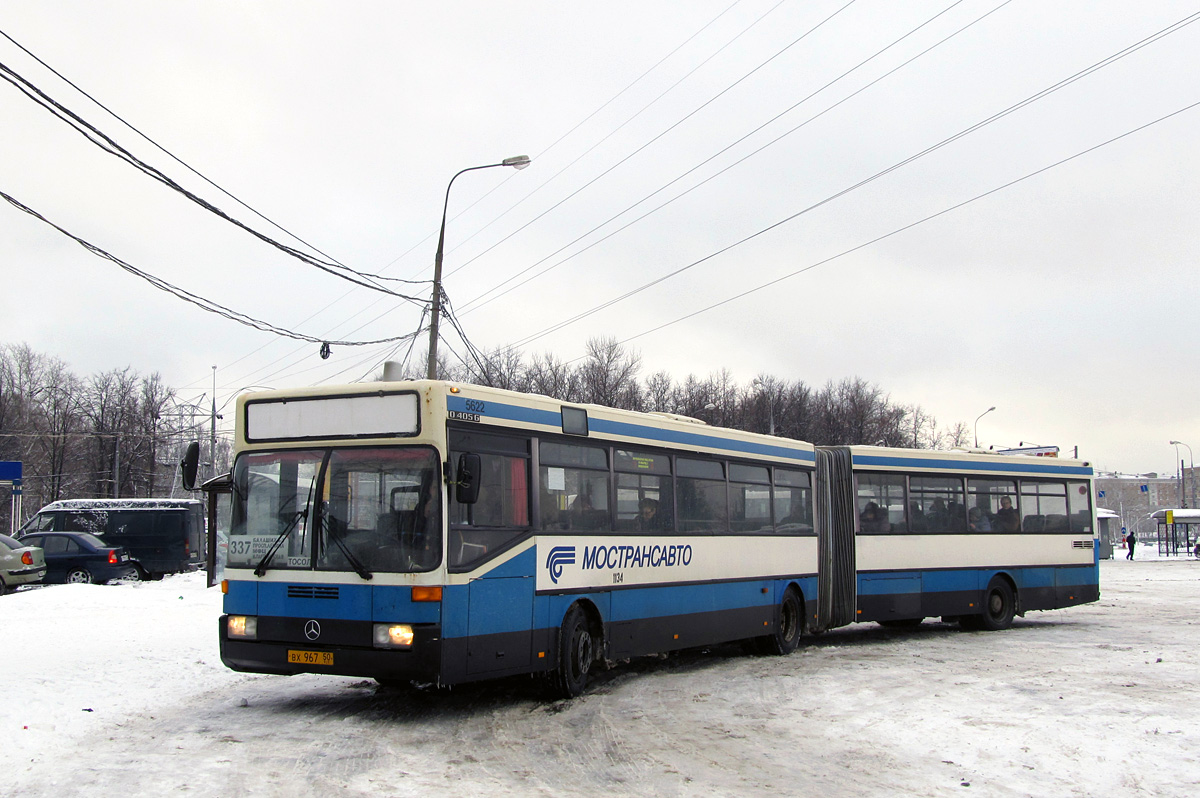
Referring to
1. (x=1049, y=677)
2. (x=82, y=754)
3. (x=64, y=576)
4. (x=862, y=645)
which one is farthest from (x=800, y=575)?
(x=64, y=576)

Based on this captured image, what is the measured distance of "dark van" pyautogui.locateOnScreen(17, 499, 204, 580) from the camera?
29312 millimetres

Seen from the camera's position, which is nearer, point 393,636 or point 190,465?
point 393,636

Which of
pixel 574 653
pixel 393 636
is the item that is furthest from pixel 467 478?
pixel 574 653

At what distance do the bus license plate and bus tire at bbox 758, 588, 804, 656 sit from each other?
24.7 ft

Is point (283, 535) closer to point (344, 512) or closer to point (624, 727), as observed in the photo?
point (344, 512)

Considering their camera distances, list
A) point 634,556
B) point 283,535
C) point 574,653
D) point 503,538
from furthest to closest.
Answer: point 634,556, point 574,653, point 503,538, point 283,535

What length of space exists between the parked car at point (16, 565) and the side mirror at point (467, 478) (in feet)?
57.1

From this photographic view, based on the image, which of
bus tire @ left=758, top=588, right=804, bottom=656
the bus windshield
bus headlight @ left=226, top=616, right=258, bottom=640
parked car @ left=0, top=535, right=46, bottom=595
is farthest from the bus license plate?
parked car @ left=0, top=535, right=46, bottom=595

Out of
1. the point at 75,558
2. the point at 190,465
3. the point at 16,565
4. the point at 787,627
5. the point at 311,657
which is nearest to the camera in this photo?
the point at 311,657

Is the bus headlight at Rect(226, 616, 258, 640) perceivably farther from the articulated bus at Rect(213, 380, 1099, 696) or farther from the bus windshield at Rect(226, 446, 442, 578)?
the bus windshield at Rect(226, 446, 442, 578)

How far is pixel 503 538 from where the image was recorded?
388 inches

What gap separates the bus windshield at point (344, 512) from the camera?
9.02 metres

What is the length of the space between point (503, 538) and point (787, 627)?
22.9ft

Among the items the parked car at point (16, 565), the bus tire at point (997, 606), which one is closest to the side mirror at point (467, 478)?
the bus tire at point (997, 606)
